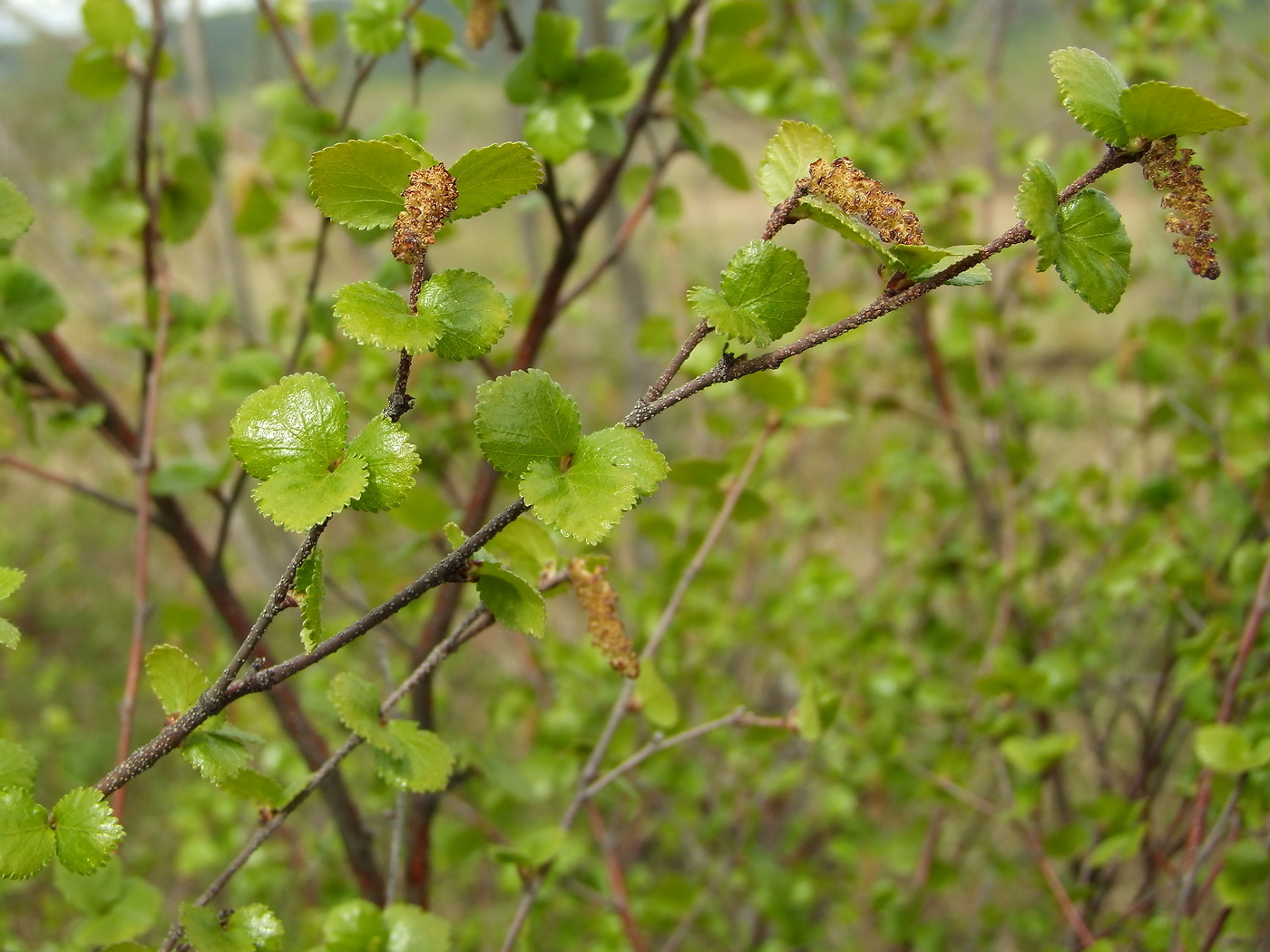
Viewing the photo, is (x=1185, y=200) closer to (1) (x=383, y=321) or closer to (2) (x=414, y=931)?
(1) (x=383, y=321)

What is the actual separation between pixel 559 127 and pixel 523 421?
42 cm

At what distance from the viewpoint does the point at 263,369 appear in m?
1.02

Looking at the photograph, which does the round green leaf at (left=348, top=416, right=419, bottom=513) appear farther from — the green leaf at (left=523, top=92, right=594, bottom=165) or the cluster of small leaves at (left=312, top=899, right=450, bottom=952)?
the green leaf at (left=523, top=92, right=594, bottom=165)

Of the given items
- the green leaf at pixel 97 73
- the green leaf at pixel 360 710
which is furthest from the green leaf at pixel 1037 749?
the green leaf at pixel 97 73

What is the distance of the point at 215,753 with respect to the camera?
1.51ft

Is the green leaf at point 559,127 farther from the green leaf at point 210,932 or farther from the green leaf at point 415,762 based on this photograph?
the green leaf at point 210,932

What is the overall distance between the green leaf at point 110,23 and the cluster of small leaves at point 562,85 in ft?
1.35

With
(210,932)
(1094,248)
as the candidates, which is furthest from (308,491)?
(1094,248)

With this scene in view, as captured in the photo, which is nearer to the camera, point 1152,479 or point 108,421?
point 108,421

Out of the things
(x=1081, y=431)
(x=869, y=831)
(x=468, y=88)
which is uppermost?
(x=468, y=88)

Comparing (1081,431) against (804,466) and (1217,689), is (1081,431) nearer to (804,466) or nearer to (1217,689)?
(804,466)

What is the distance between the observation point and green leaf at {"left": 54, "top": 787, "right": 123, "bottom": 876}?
42 centimetres

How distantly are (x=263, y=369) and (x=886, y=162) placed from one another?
999 millimetres

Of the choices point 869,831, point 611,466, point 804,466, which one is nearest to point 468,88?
point 804,466
